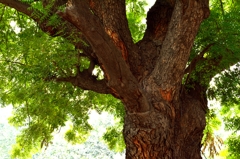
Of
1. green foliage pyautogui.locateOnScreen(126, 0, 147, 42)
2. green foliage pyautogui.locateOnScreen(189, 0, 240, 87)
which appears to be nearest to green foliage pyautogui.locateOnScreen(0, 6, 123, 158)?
green foliage pyautogui.locateOnScreen(126, 0, 147, 42)

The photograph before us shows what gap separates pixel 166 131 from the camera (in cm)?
348

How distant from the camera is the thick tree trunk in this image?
3389 millimetres

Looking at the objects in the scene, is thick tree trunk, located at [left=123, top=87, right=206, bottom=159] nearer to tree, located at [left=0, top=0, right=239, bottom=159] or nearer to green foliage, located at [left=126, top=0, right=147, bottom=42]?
tree, located at [left=0, top=0, right=239, bottom=159]

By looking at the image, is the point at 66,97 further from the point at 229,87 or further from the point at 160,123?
the point at 229,87

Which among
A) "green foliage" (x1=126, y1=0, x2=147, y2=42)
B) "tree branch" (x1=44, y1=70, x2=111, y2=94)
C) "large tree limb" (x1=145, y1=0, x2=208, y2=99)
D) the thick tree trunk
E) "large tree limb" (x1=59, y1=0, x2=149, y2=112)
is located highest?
"green foliage" (x1=126, y1=0, x2=147, y2=42)

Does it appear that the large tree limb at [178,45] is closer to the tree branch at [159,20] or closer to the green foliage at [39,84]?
the tree branch at [159,20]

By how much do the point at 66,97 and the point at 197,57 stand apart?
6.39 ft

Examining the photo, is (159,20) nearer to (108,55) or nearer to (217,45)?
(217,45)

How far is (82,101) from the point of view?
5.21 metres

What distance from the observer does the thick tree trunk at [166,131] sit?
3389mm

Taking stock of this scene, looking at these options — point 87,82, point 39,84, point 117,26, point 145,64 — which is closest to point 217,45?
point 145,64

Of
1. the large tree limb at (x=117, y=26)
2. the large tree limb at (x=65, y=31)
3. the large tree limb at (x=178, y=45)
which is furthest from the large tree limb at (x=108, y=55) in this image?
the large tree limb at (x=117, y=26)

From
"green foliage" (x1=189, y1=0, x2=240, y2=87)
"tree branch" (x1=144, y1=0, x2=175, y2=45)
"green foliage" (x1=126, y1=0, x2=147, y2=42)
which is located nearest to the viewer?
"green foliage" (x1=189, y1=0, x2=240, y2=87)

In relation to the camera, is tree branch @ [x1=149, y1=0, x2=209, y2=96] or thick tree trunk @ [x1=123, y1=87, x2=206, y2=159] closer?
thick tree trunk @ [x1=123, y1=87, x2=206, y2=159]
